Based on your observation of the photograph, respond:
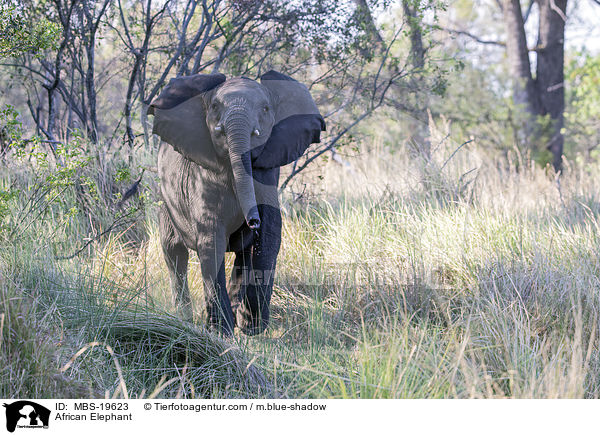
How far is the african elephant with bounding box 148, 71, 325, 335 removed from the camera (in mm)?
4032

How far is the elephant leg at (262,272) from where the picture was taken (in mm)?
4504

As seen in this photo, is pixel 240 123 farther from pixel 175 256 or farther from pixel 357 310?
pixel 357 310

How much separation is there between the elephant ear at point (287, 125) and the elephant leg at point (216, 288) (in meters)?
0.69

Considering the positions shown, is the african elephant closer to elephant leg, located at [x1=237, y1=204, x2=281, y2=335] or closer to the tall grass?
elephant leg, located at [x1=237, y1=204, x2=281, y2=335]

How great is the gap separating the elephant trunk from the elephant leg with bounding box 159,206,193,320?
1290mm

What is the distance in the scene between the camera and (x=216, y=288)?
441 centimetres

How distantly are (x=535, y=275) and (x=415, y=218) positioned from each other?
1573mm

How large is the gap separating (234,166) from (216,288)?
974mm

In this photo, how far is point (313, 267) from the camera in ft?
18.0

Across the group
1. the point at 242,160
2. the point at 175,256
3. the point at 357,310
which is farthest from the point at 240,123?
the point at 357,310

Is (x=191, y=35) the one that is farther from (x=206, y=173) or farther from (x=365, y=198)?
(x=206, y=173)

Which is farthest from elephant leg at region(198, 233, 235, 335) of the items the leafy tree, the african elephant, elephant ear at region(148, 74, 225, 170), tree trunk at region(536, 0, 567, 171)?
tree trunk at region(536, 0, 567, 171)

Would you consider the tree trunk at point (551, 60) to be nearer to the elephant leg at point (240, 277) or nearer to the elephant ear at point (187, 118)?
the elephant leg at point (240, 277)

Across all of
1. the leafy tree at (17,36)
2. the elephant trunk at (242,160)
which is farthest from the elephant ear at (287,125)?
the leafy tree at (17,36)
